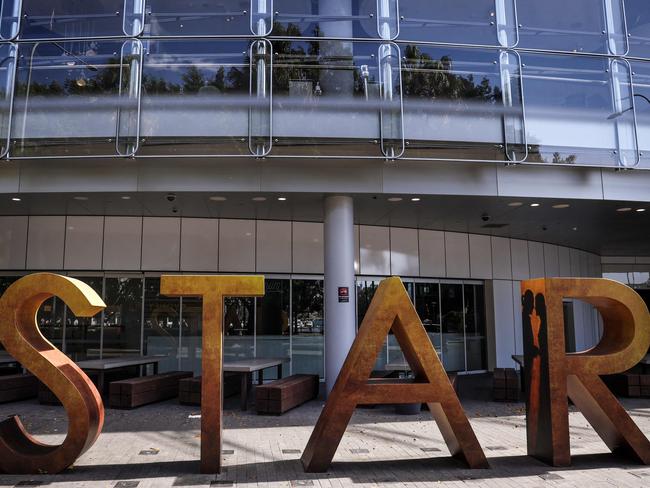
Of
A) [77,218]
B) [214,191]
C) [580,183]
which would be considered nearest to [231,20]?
[214,191]

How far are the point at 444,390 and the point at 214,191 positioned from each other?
6.61 m

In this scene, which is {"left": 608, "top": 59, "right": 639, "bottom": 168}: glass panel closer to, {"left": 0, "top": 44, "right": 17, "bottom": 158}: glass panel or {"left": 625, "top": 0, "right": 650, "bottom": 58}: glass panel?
{"left": 625, "top": 0, "right": 650, "bottom": 58}: glass panel

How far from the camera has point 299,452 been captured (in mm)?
7652

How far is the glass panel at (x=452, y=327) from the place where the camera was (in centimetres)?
1714

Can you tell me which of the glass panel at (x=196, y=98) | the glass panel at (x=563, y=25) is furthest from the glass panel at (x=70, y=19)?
the glass panel at (x=563, y=25)

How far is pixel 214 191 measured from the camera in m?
11.5

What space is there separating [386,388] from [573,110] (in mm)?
8079

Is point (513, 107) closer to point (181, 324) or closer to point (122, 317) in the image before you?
point (181, 324)

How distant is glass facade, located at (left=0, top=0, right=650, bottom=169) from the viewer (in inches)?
432

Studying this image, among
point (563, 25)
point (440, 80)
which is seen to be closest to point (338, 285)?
point (440, 80)

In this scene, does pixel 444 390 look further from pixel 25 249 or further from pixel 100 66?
pixel 25 249

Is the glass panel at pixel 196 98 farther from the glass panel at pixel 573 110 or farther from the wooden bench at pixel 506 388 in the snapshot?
the wooden bench at pixel 506 388

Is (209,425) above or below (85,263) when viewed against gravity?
below

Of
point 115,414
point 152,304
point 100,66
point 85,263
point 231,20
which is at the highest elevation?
point 231,20
